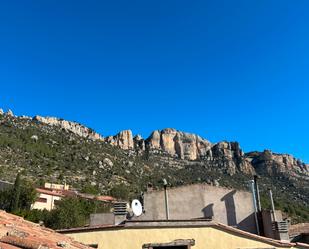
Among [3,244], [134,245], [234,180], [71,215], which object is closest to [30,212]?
[71,215]

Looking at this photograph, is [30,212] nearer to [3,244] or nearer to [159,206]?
[159,206]

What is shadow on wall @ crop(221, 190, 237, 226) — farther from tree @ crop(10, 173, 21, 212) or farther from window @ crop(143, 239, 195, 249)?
tree @ crop(10, 173, 21, 212)

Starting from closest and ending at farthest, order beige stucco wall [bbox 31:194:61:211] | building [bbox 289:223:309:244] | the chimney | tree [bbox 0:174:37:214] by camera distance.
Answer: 1. the chimney
2. building [bbox 289:223:309:244]
3. tree [bbox 0:174:37:214]
4. beige stucco wall [bbox 31:194:61:211]

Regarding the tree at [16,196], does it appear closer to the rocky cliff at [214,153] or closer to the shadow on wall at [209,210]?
the shadow on wall at [209,210]

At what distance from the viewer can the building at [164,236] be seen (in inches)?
592

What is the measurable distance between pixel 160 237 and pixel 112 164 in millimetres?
104145

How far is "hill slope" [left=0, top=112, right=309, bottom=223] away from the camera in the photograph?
9931 centimetres

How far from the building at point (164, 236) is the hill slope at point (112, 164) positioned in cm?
5010

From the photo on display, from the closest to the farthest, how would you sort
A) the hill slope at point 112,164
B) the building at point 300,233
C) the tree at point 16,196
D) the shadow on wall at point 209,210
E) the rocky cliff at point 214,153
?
the shadow on wall at point 209,210 < the building at point 300,233 < the tree at point 16,196 < the hill slope at point 112,164 < the rocky cliff at point 214,153

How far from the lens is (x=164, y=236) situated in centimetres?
1534

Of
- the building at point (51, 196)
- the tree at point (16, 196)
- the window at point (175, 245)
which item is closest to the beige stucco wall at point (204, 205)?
the window at point (175, 245)

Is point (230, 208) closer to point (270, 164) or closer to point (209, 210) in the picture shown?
point (209, 210)

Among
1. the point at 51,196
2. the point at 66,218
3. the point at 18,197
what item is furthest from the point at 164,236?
the point at 51,196

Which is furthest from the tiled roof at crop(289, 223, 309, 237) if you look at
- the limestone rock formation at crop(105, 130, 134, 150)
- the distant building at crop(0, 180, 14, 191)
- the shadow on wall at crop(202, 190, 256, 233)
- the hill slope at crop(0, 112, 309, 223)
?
the limestone rock formation at crop(105, 130, 134, 150)
